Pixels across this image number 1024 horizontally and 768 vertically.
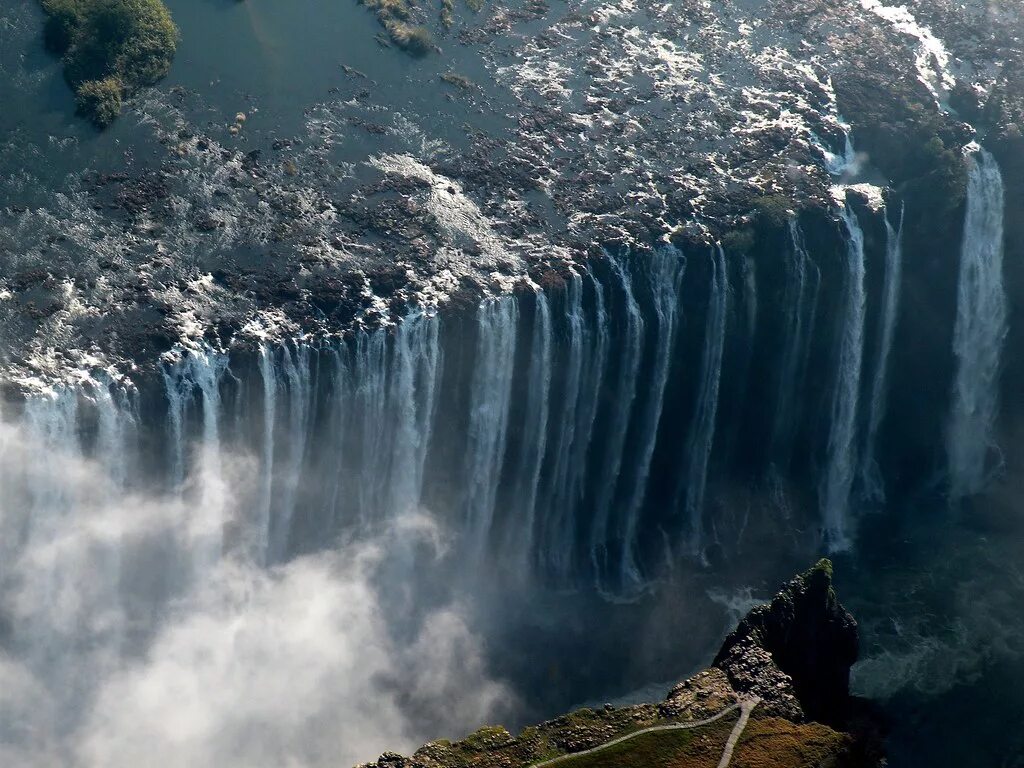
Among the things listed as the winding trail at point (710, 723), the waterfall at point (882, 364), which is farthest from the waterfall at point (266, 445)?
the waterfall at point (882, 364)

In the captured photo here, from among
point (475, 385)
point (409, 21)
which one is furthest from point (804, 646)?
point (409, 21)

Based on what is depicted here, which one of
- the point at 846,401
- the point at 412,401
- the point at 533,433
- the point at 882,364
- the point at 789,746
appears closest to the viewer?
the point at 789,746

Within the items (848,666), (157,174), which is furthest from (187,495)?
(848,666)

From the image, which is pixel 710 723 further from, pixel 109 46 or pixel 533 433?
pixel 109 46

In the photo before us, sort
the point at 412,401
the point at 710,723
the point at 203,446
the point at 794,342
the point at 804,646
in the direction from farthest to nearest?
the point at 794,342 → the point at 412,401 → the point at 203,446 → the point at 804,646 → the point at 710,723

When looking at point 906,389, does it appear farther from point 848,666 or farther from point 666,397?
point 848,666

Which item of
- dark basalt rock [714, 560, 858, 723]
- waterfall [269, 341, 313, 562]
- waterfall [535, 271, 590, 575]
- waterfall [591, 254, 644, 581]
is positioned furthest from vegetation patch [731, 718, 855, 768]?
waterfall [269, 341, 313, 562]

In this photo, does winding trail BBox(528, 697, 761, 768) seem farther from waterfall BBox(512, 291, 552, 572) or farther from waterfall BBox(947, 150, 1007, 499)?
waterfall BBox(947, 150, 1007, 499)
